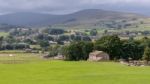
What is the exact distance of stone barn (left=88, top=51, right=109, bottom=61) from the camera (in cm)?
11279

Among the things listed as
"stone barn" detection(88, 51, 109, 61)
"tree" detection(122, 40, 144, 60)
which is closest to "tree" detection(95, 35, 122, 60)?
"tree" detection(122, 40, 144, 60)

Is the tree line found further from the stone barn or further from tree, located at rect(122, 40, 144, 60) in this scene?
the stone barn

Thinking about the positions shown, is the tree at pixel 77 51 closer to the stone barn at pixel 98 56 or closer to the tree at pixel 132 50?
the stone barn at pixel 98 56

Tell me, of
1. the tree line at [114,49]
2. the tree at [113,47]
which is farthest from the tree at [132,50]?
the tree at [113,47]

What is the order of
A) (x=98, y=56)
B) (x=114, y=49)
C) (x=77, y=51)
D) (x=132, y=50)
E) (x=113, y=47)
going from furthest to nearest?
(x=114, y=49) < (x=113, y=47) < (x=132, y=50) < (x=77, y=51) < (x=98, y=56)

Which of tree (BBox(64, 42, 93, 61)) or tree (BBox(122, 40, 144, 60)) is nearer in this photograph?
tree (BBox(64, 42, 93, 61))

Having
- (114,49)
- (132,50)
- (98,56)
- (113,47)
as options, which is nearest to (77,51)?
(98,56)

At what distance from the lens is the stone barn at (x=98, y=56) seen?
112787 mm

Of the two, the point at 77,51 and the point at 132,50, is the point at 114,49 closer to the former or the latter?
the point at 132,50

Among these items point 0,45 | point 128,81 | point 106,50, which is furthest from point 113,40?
point 0,45

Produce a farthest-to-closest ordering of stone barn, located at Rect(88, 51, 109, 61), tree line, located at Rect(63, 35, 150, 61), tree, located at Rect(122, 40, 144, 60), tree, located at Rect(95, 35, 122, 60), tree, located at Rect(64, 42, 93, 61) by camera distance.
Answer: tree, located at Rect(95, 35, 122, 60)
tree, located at Rect(122, 40, 144, 60)
tree line, located at Rect(63, 35, 150, 61)
tree, located at Rect(64, 42, 93, 61)
stone barn, located at Rect(88, 51, 109, 61)

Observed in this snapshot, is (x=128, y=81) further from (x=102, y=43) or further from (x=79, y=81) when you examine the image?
(x=102, y=43)

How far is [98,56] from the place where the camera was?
114312 mm

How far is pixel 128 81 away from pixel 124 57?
65.7 meters
